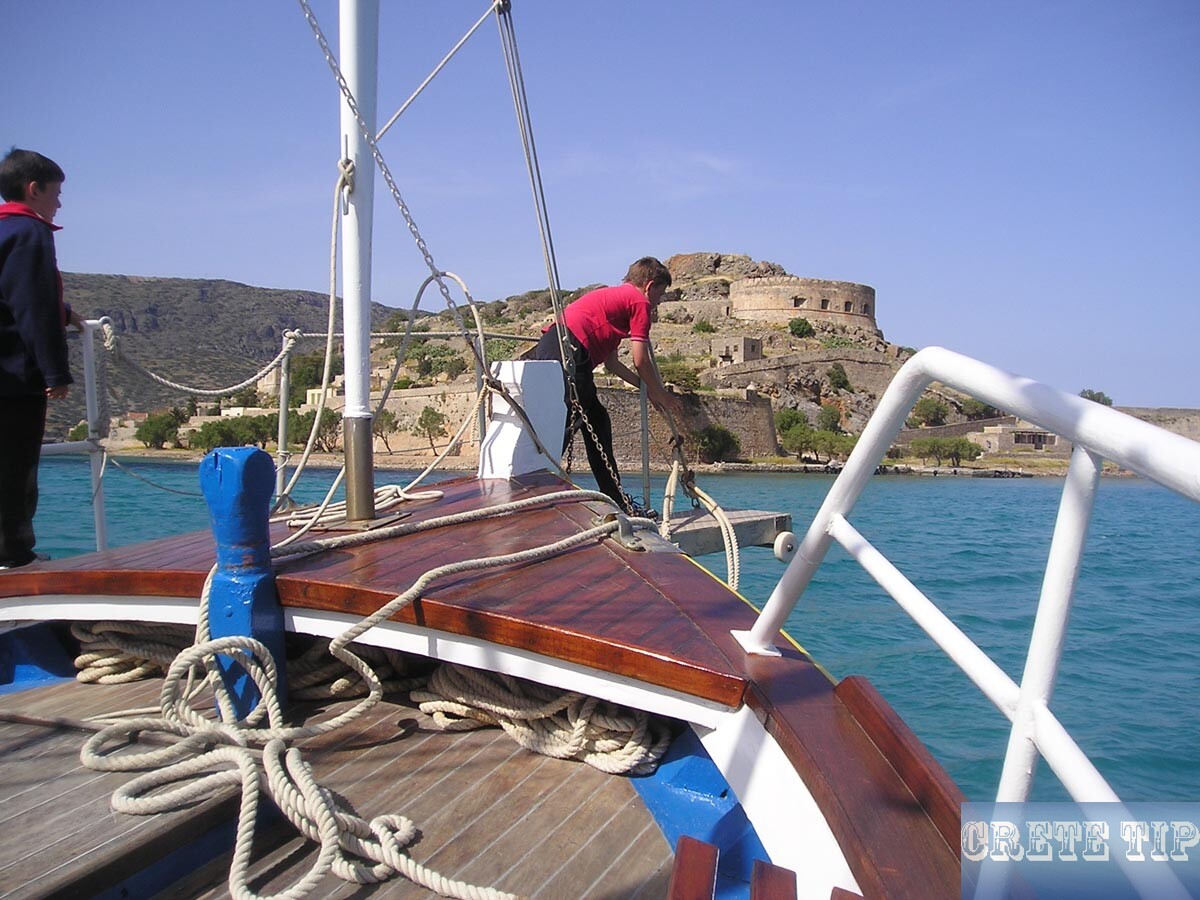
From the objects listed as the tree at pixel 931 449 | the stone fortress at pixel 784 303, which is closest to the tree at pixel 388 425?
the stone fortress at pixel 784 303

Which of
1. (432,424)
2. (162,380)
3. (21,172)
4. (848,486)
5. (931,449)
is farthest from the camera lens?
(931,449)

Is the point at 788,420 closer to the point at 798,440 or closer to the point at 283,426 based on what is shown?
the point at 798,440

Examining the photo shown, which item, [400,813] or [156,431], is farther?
[156,431]

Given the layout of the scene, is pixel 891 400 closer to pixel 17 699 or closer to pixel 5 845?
pixel 5 845

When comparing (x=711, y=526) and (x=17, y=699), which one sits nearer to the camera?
(x=17, y=699)

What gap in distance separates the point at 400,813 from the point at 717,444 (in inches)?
1446

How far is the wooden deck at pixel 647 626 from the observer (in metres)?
1.08

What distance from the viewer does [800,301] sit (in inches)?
2213

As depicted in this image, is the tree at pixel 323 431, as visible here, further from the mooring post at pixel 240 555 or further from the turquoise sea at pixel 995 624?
the mooring post at pixel 240 555

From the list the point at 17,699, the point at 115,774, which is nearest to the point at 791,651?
the point at 115,774

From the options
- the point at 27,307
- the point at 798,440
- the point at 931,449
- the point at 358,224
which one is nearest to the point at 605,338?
the point at 358,224

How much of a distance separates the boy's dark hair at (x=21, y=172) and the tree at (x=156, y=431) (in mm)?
37173

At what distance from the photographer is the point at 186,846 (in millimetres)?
1391

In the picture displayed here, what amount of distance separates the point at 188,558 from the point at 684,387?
37810 mm
